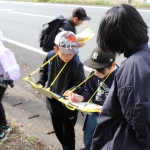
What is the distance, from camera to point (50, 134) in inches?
138

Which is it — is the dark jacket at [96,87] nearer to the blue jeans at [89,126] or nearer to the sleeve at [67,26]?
the blue jeans at [89,126]

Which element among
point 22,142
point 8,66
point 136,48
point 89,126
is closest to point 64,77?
point 89,126

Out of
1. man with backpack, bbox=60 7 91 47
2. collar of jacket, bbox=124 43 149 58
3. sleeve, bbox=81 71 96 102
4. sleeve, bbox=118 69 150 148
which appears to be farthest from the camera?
man with backpack, bbox=60 7 91 47

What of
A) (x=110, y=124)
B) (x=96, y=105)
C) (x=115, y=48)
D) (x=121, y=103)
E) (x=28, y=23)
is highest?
(x=115, y=48)

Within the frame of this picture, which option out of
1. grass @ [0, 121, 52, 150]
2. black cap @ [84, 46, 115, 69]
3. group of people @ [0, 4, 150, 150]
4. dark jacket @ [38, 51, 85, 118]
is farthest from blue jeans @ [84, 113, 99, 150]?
group of people @ [0, 4, 150, 150]

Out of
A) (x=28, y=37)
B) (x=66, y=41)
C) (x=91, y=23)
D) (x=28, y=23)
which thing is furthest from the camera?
(x=28, y=23)

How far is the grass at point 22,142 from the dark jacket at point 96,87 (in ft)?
3.13

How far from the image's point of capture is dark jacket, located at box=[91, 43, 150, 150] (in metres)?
1.44

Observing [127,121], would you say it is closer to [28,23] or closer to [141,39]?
[141,39]

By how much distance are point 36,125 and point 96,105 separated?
146 cm

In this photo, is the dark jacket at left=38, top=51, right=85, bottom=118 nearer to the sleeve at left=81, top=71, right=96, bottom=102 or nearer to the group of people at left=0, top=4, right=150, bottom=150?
the sleeve at left=81, top=71, right=96, bottom=102

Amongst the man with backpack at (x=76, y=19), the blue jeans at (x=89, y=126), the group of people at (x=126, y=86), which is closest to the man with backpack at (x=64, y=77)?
the blue jeans at (x=89, y=126)

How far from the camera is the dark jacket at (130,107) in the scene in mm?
1438

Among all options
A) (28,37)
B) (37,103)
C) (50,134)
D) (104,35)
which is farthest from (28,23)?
(104,35)
